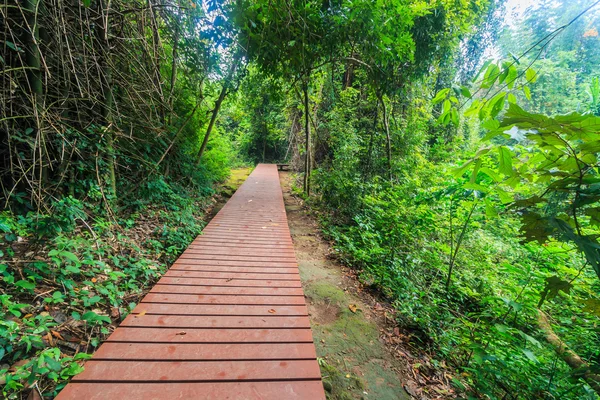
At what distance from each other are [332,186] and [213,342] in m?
5.75

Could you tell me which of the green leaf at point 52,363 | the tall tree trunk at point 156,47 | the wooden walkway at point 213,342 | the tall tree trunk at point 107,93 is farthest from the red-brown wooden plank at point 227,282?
the tall tree trunk at point 156,47

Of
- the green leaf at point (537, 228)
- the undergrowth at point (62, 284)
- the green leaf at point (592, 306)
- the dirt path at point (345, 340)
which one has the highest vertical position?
the green leaf at point (537, 228)

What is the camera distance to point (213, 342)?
5.51 feet

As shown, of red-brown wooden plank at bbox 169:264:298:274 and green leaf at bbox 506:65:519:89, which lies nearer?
green leaf at bbox 506:65:519:89

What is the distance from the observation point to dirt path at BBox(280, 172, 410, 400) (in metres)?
2.24

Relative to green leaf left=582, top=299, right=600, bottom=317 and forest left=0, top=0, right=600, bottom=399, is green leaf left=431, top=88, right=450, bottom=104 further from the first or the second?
green leaf left=582, top=299, right=600, bottom=317

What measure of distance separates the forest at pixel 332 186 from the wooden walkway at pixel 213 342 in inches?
16.5

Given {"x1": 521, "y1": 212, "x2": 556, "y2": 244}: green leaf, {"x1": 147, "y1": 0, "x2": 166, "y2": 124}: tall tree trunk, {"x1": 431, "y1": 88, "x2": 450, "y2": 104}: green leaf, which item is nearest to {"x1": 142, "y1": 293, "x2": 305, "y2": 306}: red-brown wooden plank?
{"x1": 521, "y1": 212, "x2": 556, "y2": 244}: green leaf

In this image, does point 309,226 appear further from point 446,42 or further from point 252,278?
point 446,42

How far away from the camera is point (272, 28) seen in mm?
4867

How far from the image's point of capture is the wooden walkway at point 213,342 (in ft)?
4.41

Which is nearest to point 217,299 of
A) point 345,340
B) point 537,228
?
point 345,340

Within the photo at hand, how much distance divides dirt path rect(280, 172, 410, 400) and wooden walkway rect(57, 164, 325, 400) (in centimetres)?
76

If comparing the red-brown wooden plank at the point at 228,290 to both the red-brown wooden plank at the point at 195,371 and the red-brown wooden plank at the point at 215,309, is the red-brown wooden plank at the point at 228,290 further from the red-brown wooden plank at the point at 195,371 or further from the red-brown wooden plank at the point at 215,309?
the red-brown wooden plank at the point at 195,371
